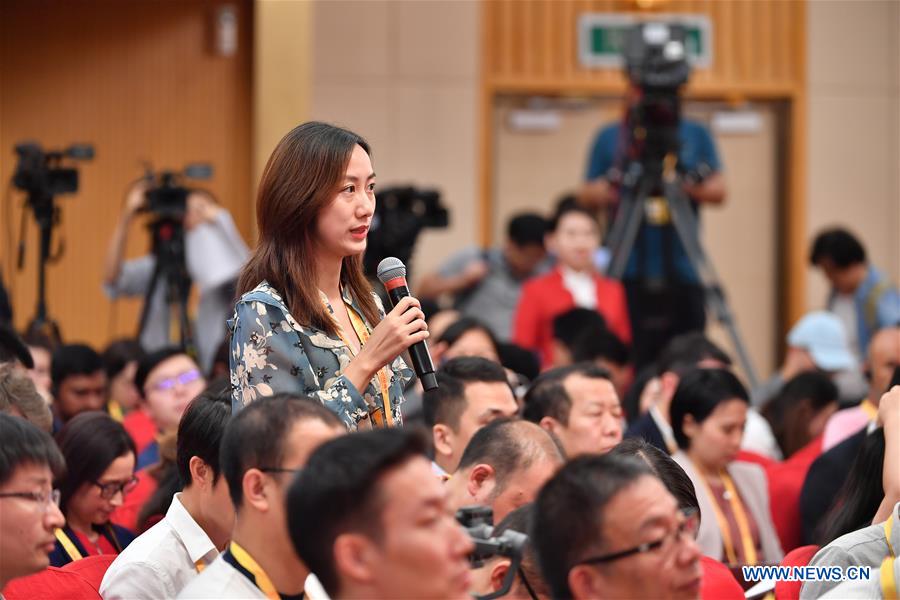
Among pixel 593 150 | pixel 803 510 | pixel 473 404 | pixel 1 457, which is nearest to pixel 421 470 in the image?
pixel 1 457

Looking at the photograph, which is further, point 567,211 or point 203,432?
point 567,211

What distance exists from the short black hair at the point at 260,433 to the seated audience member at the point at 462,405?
54.9 inches

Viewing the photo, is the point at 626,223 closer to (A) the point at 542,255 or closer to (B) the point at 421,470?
(A) the point at 542,255

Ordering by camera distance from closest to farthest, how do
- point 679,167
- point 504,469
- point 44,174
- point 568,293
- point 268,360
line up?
point 268,360 < point 504,469 < point 44,174 < point 568,293 < point 679,167

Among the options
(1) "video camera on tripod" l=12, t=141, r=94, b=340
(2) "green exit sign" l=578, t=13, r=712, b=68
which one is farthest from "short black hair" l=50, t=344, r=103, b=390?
(2) "green exit sign" l=578, t=13, r=712, b=68

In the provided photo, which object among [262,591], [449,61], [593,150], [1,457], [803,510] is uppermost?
[449,61]

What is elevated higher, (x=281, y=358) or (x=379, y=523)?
(x=281, y=358)

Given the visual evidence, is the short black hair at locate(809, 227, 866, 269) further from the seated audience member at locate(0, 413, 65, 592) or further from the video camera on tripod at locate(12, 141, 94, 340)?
the seated audience member at locate(0, 413, 65, 592)

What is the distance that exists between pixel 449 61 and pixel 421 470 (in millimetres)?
6769

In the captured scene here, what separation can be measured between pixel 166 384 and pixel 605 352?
5.79ft

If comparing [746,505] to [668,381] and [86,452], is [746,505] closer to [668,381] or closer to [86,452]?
[668,381]

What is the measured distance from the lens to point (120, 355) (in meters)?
5.46

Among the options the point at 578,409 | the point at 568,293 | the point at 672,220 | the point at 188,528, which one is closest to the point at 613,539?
the point at 188,528

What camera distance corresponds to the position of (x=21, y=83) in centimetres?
822
